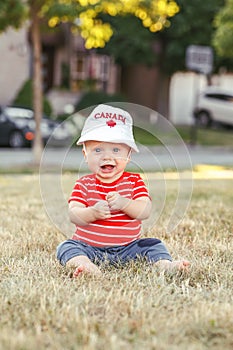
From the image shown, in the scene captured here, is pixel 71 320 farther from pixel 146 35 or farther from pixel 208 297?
pixel 146 35

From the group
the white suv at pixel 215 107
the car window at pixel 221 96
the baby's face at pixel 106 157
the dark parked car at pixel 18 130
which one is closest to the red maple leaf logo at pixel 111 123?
the baby's face at pixel 106 157

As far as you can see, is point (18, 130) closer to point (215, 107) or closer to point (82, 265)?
point (215, 107)

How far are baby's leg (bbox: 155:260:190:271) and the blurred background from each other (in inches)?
375

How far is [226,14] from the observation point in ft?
71.9

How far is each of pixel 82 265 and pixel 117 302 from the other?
2.26 ft

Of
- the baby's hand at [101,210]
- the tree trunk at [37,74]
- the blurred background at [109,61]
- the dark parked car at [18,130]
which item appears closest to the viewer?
the baby's hand at [101,210]

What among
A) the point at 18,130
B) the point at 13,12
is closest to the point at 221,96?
the point at 18,130

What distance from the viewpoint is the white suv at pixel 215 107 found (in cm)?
2989

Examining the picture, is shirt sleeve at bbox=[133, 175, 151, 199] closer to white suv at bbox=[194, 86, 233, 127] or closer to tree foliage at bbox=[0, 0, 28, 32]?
tree foliage at bbox=[0, 0, 28, 32]

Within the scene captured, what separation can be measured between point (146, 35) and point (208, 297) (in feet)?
76.6

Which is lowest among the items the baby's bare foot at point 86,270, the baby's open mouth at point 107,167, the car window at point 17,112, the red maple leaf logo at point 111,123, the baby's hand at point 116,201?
the car window at point 17,112

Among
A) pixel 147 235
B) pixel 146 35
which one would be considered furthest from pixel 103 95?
pixel 147 235

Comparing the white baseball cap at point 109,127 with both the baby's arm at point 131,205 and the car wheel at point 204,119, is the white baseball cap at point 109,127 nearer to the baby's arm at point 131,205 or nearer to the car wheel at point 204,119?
the baby's arm at point 131,205

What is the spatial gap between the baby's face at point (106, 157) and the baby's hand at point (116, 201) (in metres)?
0.13
